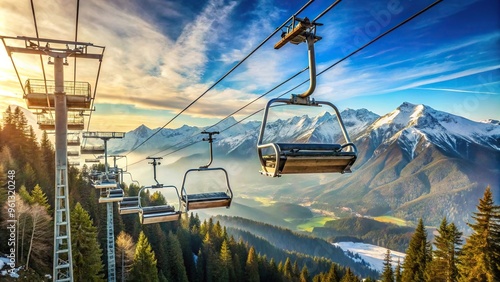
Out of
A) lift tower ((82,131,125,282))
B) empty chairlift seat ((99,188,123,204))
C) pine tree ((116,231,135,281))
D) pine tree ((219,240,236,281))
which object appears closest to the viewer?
empty chairlift seat ((99,188,123,204))

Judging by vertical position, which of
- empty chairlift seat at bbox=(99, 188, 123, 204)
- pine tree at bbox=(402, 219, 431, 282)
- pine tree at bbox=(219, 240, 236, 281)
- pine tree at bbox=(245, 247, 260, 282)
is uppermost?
empty chairlift seat at bbox=(99, 188, 123, 204)

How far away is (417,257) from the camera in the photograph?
36344 millimetres

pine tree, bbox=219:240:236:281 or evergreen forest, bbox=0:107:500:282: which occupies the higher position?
evergreen forest, bbox=0:107:500:282

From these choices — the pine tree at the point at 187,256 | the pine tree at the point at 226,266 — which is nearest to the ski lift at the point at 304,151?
the pine tree at the point at 226,266

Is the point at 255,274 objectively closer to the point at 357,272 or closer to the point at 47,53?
the point at 47,53

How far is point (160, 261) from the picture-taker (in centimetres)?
4397

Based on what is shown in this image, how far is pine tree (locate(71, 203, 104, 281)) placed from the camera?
26.1 meters

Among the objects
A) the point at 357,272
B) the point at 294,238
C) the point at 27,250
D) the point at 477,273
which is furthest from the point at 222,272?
the point at 357,272

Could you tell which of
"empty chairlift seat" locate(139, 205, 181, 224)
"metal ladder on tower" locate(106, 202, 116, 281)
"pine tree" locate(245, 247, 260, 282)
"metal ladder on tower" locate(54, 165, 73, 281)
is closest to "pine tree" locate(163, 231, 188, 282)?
"pine tree" locate(245, 247, 260, 282)

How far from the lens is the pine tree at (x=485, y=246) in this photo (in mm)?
22422

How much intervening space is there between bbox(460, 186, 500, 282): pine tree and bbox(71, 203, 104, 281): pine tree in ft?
105

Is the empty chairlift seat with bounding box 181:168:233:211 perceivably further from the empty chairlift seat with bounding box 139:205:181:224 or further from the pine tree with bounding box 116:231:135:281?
the pine tree with bounding box 116:231:135:281

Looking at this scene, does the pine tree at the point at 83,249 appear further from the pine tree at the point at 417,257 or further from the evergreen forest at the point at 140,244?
the pine tree at the point at 417,257

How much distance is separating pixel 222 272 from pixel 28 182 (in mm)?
31016
